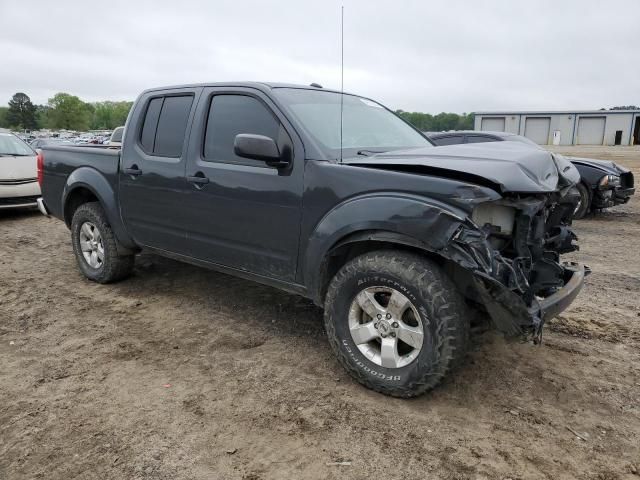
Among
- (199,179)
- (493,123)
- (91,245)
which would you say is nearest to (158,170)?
(199,179)

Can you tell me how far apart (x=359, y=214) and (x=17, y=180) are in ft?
28.0

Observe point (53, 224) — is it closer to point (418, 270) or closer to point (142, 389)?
point (142, 389)

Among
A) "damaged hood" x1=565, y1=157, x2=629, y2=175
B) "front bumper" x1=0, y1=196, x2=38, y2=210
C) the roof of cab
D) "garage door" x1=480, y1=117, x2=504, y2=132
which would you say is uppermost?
"garage door" x1=480, y1=117, x2=504, y2=132

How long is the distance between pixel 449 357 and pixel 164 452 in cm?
159

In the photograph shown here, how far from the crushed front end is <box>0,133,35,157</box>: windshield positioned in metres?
9.79

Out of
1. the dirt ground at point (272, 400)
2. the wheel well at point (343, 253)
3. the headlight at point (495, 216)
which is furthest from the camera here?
the wheel well at point (343, 253)

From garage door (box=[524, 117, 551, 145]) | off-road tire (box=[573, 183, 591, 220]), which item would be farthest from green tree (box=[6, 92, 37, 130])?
off-road tire (box=[573, 183, 591, 220])

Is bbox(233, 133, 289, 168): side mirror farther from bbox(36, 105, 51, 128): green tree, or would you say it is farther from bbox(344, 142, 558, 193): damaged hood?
bbox(36, 105, 51, 128): green tree

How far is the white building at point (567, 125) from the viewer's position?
5509 cm

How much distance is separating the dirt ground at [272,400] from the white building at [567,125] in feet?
183

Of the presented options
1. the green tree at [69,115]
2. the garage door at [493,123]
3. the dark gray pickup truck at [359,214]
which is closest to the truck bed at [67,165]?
the dark gray pickup truck at [359,214]

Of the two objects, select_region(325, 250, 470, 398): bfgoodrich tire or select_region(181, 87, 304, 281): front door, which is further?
select_region(181, 87, 304, 281): front door

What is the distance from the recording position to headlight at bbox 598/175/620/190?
875 centimetres

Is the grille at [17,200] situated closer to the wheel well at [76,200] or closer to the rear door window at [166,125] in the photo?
the wheel well at [76,200]
